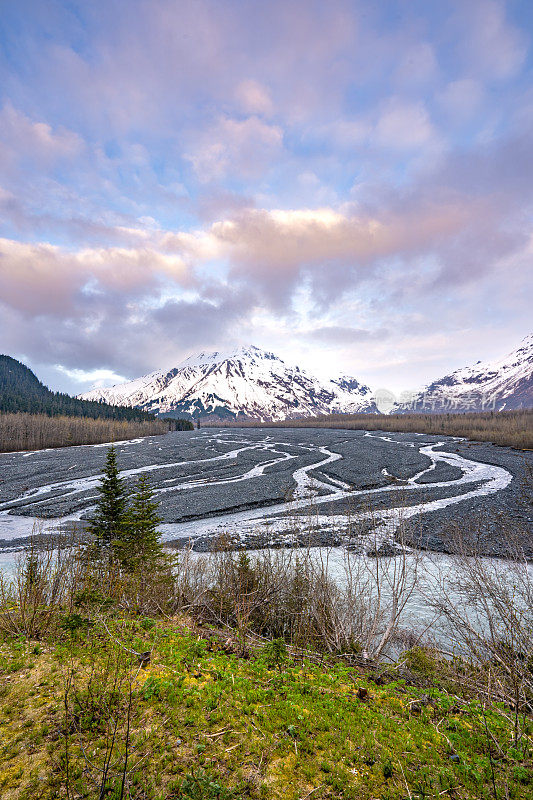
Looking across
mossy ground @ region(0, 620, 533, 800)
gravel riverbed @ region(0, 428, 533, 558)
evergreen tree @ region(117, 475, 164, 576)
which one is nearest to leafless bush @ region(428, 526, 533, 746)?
mossy ground @ region(0, 620, 533, 800)

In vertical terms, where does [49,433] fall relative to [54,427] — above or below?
below

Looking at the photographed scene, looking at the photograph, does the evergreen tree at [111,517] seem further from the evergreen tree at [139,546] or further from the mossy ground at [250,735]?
the mossy ground at [250,735]

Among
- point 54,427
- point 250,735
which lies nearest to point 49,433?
point 54,427

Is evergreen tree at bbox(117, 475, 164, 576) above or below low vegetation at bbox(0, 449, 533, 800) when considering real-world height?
below

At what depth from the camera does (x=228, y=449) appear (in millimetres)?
75125

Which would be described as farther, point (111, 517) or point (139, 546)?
point (111, 517)

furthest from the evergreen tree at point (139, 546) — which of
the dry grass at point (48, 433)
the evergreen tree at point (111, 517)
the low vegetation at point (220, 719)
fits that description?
the dry grass at point (48, 433)

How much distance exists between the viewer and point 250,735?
4.15 m

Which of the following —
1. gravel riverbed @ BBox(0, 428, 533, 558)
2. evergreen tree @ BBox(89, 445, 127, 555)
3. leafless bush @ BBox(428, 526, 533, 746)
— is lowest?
gravel riverbed @ BBox(0, 428, 533, 558)

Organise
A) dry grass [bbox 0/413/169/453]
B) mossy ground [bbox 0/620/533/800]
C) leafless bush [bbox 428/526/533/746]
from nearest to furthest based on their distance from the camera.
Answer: mossy ground [bbox 0/620/533/800], leafless bush [bbox 428/526/533/746], dry grass [bbox 0/413/169/453]

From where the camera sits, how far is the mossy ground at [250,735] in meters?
3.47

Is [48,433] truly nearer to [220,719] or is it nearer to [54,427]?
[54,427]

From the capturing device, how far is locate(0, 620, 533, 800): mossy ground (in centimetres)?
347

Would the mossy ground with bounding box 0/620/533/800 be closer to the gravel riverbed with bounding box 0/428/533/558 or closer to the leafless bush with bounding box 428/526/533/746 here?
the leafless bush with bounding box 428/526/533/746
